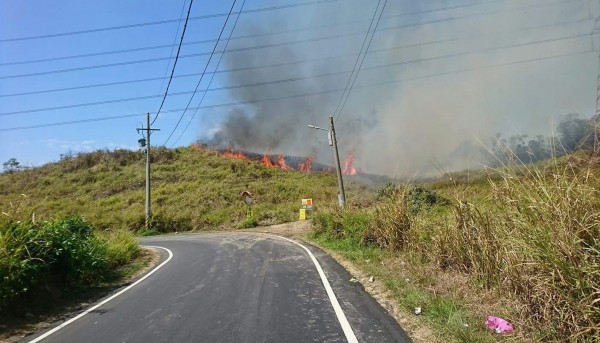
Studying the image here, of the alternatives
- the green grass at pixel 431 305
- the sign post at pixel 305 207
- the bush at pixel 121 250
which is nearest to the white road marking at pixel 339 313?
the green grass at pixel 431 305

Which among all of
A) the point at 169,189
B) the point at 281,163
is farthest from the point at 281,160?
the point at 169,189

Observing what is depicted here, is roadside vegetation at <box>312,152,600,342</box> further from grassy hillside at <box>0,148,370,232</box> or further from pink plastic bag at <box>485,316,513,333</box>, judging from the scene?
grassy hillside at <box>0,148,370,232</box>

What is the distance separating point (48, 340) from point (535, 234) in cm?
704

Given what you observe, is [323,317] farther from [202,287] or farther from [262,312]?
[202,287]

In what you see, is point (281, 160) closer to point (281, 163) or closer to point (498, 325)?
point (281, 163)

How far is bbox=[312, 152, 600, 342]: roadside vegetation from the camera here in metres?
4.51

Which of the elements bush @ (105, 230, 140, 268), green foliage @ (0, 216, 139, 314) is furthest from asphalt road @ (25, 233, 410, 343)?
bush @ (105, 230, 140, 268)

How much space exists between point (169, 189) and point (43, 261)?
46.2 metres

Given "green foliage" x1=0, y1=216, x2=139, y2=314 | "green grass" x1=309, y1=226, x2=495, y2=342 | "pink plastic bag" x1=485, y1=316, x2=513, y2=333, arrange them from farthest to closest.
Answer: "green foliage" x1=0, y1=216, x2=139, y2=314 → "green grass" x1=309, y1=226, x2=495, y2=342 → "pink plastic bag" x1=485, y1=316, x2=513, y2=333

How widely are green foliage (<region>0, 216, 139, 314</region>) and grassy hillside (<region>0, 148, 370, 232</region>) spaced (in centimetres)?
2112

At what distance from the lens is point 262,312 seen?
24.4ft

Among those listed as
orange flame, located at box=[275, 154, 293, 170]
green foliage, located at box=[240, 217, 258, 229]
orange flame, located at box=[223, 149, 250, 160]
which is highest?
orange flame, located at box=[223, 149, 250, 160]

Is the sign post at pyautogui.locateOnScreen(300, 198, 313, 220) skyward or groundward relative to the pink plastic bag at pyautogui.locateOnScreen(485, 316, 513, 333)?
skyward

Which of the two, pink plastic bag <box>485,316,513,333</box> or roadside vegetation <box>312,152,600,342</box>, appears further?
pink plastic bag <box>485,316,513,333</box>
